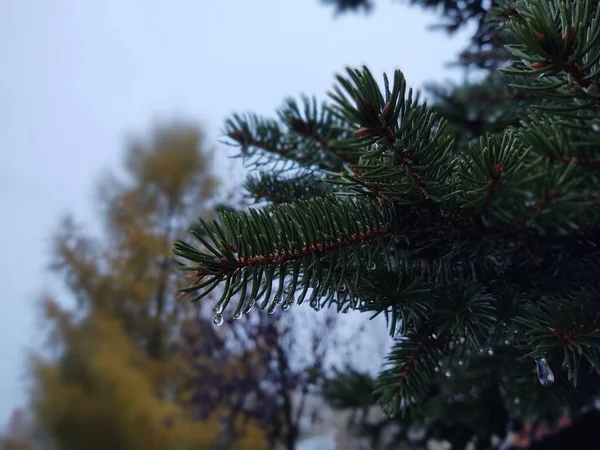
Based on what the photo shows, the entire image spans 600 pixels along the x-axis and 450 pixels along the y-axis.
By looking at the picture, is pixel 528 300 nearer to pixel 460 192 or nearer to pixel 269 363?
pixel 460 192

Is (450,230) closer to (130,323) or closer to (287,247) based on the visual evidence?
(287,247)

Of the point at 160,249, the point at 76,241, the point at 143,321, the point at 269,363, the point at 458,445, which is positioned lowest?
the point at 458,445

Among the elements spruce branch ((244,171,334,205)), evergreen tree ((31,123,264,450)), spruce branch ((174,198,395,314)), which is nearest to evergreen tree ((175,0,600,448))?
spruce branch ((174,198,395,314))

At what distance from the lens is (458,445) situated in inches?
30.4

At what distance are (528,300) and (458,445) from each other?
0.55m

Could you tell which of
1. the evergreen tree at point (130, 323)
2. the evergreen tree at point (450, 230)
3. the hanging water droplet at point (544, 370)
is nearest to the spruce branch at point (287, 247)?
the evergreen tree at point (450, 230)

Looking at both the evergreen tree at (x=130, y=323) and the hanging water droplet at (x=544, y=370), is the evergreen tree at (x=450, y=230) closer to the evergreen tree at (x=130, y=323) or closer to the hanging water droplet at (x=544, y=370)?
the hanging water droplet at (x=544, y=370)

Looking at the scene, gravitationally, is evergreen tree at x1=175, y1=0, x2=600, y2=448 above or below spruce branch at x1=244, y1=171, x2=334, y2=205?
below

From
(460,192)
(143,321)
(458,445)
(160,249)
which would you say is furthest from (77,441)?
(460,192)

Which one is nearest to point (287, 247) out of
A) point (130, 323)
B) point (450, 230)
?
point (450, 230)

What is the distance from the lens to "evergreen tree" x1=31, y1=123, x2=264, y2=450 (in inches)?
105

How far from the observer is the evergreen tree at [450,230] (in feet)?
0.71

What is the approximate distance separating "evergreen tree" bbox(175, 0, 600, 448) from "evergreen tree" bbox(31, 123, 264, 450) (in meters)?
2.07

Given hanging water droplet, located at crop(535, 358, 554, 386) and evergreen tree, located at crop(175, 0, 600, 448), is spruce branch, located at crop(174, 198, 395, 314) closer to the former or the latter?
evergreen tree, located at crop(175, 0, 600, 448)
